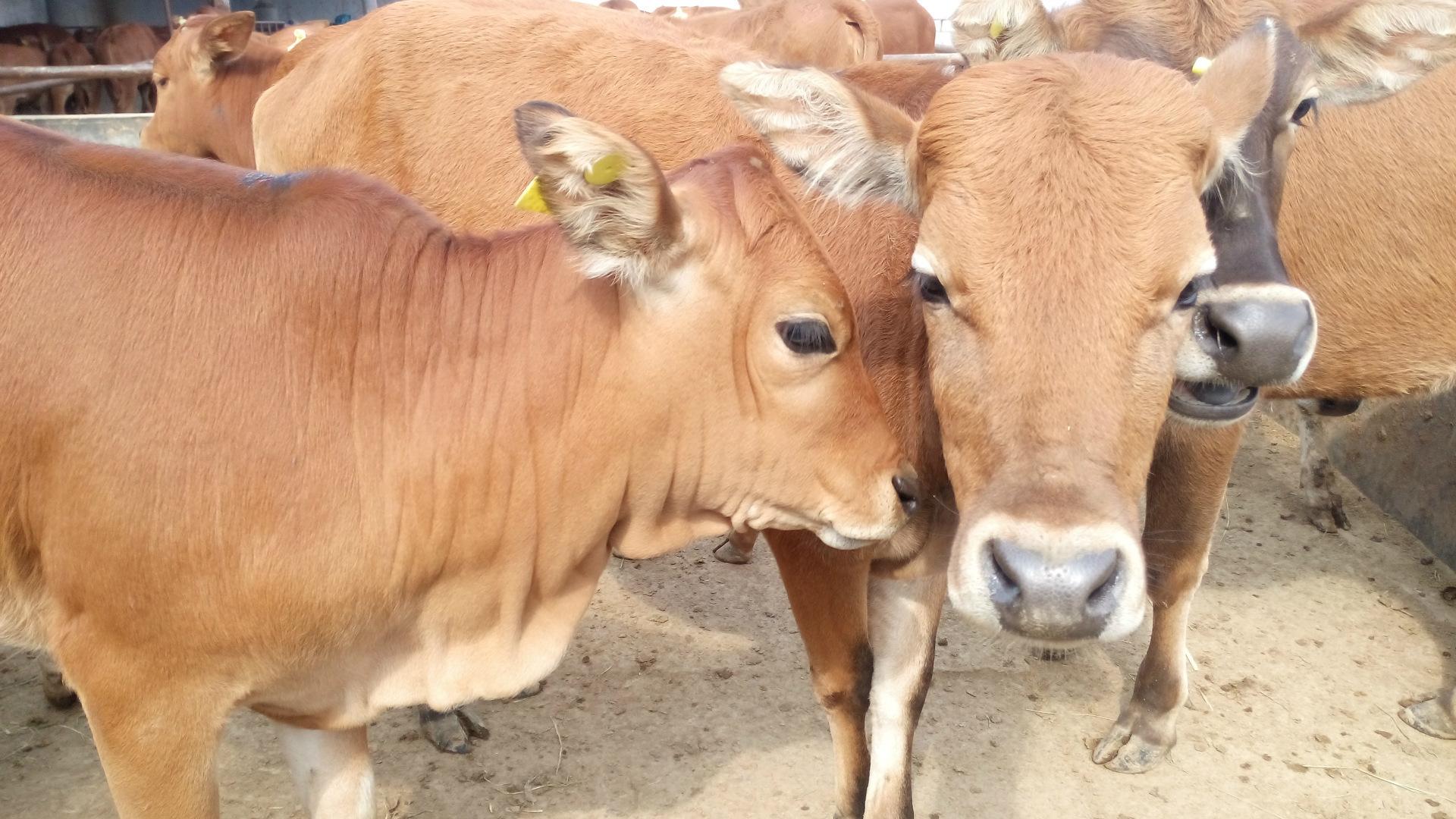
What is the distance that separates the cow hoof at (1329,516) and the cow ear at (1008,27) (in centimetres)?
370

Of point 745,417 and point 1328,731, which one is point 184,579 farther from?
point 1328,731

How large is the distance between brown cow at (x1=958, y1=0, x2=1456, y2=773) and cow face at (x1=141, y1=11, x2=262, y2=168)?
6.31 meters

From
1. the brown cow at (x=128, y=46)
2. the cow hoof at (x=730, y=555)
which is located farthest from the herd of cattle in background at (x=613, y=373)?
the brown cow at (x=128, y=46)

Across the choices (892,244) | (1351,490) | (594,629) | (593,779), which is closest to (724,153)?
(892,244)

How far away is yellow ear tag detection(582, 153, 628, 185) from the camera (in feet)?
7.33

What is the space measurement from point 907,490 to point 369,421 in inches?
53.3

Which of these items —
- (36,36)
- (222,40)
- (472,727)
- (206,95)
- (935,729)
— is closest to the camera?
(472,727)

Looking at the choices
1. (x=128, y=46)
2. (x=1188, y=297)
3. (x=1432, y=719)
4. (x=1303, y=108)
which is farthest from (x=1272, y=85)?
(x=128, y=46)

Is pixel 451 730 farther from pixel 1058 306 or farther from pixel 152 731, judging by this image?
pixel 1058 306

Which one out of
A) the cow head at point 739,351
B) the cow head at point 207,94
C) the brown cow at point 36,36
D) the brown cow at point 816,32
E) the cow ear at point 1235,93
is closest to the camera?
the cow head at point 739,351

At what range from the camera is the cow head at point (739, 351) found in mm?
2436

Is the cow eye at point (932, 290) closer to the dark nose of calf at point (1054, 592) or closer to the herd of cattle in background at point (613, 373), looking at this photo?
the herd of cattle in background at point (613, 373)

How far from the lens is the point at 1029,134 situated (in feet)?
7.58

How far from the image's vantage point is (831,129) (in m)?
2.76
